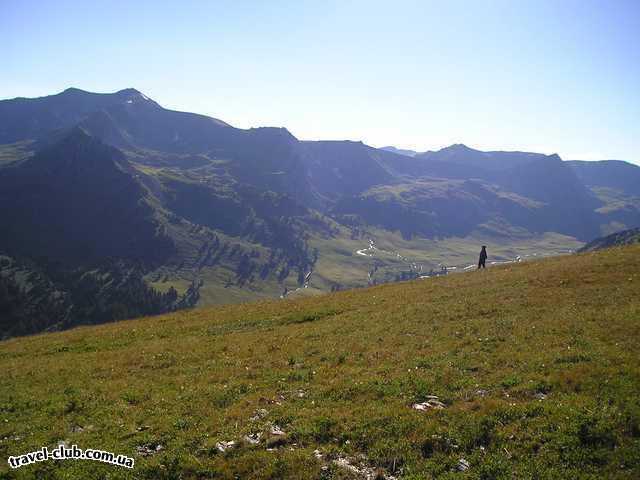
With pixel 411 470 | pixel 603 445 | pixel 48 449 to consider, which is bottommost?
pixel 48 449

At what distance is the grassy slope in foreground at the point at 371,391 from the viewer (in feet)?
49.0

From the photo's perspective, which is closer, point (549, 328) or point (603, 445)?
point (603, 445)

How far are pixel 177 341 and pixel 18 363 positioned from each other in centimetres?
1189

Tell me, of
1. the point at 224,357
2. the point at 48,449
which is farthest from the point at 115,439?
the point at 224,357

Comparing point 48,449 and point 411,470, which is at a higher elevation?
point 411,470

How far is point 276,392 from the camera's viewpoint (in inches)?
848

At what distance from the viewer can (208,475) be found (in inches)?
599

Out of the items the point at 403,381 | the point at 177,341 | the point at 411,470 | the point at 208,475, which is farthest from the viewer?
the point at 177,341

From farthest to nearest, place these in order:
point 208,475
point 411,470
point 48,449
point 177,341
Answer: point 177,341 → point 48,449 → point 208,475 → point 411,470

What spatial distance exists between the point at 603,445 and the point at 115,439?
59.9 feet

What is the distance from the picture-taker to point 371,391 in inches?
798

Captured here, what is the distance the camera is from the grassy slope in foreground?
14922 mm

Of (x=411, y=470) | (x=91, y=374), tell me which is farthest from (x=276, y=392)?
(x=91, y=374)

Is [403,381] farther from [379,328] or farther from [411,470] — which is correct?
[379,328]
